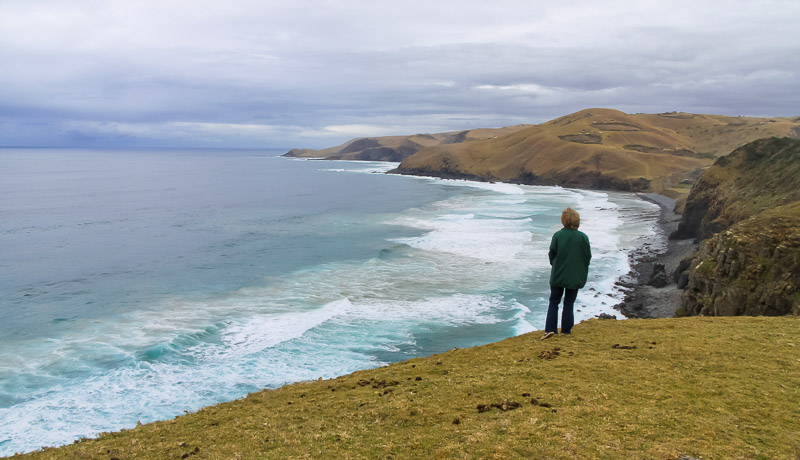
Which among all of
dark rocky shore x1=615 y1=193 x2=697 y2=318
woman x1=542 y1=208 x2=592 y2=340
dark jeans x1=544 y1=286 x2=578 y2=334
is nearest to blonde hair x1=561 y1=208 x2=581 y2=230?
woman x1=542 y1=208 x2=592 y2=340

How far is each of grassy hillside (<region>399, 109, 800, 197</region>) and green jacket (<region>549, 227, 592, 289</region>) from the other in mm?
76111

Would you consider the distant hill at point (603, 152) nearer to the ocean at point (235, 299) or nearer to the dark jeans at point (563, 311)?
the ocean at point (235, 299)

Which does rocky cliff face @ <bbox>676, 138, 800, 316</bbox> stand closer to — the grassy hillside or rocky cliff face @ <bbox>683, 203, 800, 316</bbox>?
rocky cliff face @ <bbox>683, 203, 800, 316</bbox>

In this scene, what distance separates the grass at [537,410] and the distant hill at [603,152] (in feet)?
247

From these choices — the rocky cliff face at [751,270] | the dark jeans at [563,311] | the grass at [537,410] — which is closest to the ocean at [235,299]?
the grass at [537,410]

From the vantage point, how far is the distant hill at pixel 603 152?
103 m

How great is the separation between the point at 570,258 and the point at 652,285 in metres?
20.6

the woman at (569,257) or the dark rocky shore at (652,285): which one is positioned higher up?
the woman at (569,257)

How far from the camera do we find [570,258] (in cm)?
981

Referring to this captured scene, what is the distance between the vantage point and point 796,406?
6828 mm

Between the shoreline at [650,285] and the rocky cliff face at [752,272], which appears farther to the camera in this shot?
the shoreline at [650,285]

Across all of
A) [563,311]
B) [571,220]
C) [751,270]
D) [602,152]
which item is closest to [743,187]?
[751,270]

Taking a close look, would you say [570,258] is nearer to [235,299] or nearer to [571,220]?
[571,220]

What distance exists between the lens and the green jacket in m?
9.78
